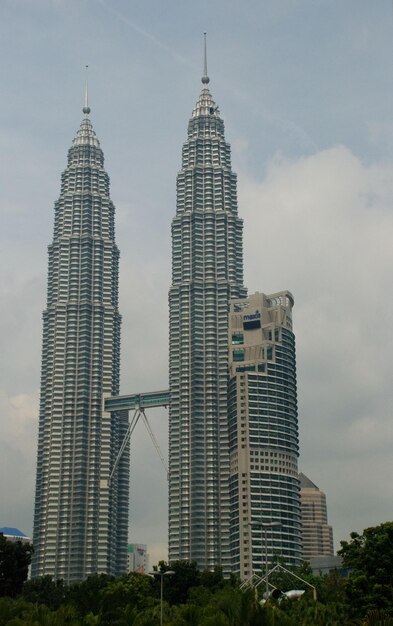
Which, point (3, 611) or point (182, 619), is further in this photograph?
point (3, 611)

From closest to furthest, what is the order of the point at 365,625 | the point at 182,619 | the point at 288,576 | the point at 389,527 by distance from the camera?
the point at 365,625, the point at 182,619, the point at 389,527, the point at 288,576

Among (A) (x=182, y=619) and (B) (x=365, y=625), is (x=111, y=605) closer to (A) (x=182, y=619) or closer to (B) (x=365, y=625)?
(A) (x=182, y=619)

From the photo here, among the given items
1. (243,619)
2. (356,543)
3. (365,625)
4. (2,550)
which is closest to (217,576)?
(2,550)

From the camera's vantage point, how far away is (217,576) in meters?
153

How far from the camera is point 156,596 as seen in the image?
136 m

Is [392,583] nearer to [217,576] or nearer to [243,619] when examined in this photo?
[243,619]

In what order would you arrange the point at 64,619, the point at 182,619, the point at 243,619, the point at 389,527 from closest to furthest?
the point at 243,619 → the point at 182,619 → the point at 64,619 → the point at 389,527

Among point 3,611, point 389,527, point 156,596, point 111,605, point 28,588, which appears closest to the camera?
point 3,611

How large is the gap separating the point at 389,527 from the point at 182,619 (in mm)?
29611

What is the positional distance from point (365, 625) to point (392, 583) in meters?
42.3

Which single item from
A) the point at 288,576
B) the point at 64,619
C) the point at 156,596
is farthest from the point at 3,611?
the point at 288,576

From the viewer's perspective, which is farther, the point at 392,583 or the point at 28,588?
the point at 28,588

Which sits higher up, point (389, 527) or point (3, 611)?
point (389, 527)

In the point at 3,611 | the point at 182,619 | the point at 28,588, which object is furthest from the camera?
the point at 28,588
